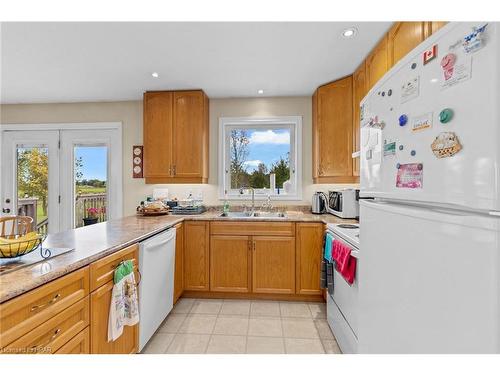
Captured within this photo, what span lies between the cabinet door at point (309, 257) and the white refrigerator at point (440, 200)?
1459 mm

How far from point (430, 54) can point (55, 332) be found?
1.65 metres

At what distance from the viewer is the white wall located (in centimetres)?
307

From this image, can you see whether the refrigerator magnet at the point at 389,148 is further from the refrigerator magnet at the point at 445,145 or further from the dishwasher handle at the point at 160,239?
the dishwasher handle at the point at 160,239

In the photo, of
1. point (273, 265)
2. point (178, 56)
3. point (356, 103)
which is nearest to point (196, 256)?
point (273, 265)

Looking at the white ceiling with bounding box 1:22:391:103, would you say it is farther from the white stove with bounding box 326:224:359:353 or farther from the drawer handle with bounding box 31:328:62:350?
the drawer handle with bounding box 31:328:62:350

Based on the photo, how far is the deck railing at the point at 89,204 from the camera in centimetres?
331

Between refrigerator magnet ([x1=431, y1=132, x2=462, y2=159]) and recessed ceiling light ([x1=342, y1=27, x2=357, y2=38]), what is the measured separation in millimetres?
1521

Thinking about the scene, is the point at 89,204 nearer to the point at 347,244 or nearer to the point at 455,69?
the point at 347,244

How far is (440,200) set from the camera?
0.65 m

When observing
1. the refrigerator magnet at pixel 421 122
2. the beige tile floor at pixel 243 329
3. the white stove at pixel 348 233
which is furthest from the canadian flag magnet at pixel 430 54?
the beige tile floor at pixel 243 329

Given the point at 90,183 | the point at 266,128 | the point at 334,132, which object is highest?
the point at 266,128

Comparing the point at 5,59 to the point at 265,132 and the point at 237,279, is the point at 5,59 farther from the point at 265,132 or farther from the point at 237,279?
the point at 237,279
